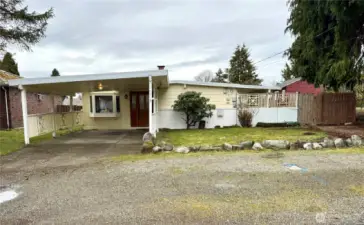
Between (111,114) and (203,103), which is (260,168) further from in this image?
(111,114)

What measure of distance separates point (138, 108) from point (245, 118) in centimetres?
580

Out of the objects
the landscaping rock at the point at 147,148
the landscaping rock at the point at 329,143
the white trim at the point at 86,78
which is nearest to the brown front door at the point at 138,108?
the white trim at the point at 86,78

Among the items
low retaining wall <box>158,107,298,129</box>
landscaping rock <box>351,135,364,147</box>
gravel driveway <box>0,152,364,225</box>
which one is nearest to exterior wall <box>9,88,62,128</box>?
low retaining wall <box>158,107,298,129</box>

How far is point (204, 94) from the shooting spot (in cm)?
1343

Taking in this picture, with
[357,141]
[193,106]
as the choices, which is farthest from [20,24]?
[357,141]

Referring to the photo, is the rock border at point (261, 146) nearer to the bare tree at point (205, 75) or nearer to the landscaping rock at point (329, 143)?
the landscaping rock at point (329, 143)

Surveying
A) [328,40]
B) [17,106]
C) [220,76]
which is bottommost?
[17,106]

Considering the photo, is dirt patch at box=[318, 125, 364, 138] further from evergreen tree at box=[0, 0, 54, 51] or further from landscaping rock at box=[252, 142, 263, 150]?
evergreen tree at box=[0, 0, 54, 51]

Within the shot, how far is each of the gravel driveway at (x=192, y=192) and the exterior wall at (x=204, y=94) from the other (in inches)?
290

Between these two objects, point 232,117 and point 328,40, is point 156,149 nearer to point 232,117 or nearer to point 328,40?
point 232,117

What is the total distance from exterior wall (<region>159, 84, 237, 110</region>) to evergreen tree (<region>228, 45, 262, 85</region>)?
22.5 meters

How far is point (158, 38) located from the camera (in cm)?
1891

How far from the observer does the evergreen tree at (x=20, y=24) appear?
8.45 metres

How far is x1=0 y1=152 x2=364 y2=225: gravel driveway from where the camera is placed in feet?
10.4
